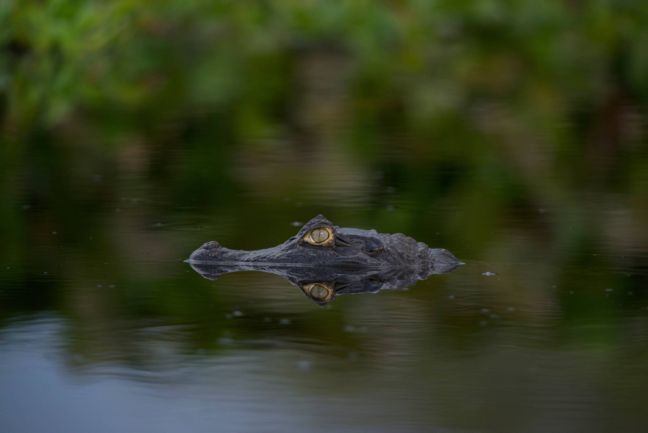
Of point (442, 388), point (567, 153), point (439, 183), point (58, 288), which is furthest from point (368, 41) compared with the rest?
point (442, 388)

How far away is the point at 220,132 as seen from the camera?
12.3 meters

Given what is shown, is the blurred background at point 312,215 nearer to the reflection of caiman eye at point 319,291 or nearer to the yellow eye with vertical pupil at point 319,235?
the reflection of caiman eye at point 319,291

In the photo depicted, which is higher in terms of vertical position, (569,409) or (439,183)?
(439,183)

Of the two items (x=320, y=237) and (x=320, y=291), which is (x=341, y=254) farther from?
(x=320, y=291)

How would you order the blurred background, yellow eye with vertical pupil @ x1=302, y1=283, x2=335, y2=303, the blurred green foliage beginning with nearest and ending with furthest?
1. the blurred background
2. yellow eye with vertical pupil @ x1=302, y1=283, x2=335, y2=303
3. the blurred green foliage

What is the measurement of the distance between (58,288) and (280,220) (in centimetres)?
178

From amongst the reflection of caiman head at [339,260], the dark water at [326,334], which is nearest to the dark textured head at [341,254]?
the reflection of caiman head at [339,260]

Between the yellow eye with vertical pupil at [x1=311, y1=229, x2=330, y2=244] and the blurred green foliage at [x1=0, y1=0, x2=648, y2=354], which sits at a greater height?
the blurred green foliage at [x1=0, y1=0, x2=648, y2=354]

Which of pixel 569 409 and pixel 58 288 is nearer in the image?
pixel 569 409

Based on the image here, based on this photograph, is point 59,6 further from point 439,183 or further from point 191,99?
point 439,183

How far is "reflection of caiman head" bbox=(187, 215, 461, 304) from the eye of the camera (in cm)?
668

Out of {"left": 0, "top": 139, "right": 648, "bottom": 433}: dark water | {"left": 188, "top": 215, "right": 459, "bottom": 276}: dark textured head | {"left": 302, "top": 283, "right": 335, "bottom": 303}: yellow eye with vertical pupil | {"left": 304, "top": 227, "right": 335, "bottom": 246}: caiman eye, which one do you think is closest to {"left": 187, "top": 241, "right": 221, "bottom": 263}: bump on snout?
{"left": 188, "top": 215, "right": 459, "bottom": 276}: dark textured head

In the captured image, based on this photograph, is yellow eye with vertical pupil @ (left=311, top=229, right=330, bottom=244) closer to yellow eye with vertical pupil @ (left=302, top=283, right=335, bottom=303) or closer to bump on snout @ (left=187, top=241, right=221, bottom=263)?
yellow eye with vertical pupil @ (left=302, top=283, right=335, bottom=303)

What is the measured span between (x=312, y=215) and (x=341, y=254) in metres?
1.54
